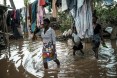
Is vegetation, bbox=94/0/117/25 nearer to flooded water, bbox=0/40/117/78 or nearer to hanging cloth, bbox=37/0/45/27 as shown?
flooded water, bbox=0/40/117/78

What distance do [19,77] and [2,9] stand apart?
423cm

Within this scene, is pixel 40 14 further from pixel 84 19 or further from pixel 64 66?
pixel 84 19

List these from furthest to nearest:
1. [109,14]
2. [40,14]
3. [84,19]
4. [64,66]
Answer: [109,14], [40,14], [64,66], [84,19]

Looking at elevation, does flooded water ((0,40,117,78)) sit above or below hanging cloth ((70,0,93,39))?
below

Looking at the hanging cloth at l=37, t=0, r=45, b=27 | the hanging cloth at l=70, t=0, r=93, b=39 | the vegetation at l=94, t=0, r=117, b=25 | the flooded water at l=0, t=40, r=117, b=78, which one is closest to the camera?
the hanging cloth at l=70, t=0, r=93, b=39

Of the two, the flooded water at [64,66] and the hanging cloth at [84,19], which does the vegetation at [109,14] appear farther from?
the hanging cloth at [84,19]

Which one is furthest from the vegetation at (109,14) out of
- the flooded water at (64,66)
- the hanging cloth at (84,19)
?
the hanging cloth at (84,19)

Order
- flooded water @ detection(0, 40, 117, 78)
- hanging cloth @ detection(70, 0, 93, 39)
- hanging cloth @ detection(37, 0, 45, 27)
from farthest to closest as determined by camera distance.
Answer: hanging cloth @ detection(37, 0, 45, 27) → flooded water @ detection(0, 40, 117, 78) → hanging cloth @ detection(70, 0, 93, 39)

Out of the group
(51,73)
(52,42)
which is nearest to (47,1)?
(52,42)

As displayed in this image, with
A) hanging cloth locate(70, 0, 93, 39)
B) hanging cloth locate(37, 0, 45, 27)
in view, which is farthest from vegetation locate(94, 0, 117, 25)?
hanging cloth locate(70, 0, 93, 39)

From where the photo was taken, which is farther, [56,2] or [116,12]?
[116,12]

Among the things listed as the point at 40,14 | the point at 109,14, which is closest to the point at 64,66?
the point at 40,14

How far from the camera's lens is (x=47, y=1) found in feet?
26.4

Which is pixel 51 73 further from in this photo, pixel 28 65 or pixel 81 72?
pixel 28 65
